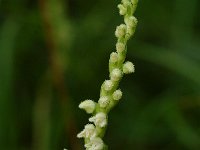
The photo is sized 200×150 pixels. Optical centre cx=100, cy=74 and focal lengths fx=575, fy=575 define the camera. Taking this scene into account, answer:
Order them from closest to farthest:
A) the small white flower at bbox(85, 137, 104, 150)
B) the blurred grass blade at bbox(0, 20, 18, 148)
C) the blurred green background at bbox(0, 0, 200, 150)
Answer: the small white flower at bbox(85, 137, 104, 150) < the blurred grass blade at bbox(0, 20, 18, 148) < the blurred green background at bbox(0, 0, 200, 150)

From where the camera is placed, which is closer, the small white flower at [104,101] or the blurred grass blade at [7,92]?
the small white flower at [104,101]

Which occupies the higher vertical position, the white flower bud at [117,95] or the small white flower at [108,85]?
the small white flower at [108,85]

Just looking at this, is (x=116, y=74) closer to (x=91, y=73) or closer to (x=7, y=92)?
(x=7, y=92)

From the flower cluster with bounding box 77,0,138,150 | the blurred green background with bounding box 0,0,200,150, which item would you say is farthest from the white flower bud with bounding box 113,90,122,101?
the blurred green background with bounding box 0,0,200,150

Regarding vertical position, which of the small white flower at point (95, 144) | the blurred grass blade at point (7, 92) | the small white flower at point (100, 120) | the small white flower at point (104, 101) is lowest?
the small white flower at point (95, 144)

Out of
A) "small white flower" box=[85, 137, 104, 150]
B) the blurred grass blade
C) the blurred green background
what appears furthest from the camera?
the blurred green background

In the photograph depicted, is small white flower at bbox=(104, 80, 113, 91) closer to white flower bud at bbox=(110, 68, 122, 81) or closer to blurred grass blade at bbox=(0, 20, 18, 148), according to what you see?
white flower bud at bbox=(110, 68, 122, 81)

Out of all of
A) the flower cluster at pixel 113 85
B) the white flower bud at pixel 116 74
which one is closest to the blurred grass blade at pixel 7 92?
the flower cluster at pixel 113 85

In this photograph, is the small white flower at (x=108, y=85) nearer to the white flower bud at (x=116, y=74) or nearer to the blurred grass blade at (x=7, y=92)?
the white flower bud at (x=116, y=74)

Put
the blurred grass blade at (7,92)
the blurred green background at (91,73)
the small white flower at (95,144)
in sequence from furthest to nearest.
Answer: the blurred green background at (91,73), the blurred grass blade at (7,92), the small white flower at (95,144)

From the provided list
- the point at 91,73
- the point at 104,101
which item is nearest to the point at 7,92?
the point at 91,73
